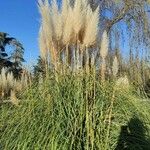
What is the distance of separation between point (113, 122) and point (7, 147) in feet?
3.85

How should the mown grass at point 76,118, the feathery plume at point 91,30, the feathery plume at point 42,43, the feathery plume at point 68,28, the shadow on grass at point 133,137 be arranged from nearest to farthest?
the mown grass at point 76,118
the shadow on grass at point 133,137
the feathery plume at point 91,30
the feathery plume at point 68,28
the feathery plume at point 42,43

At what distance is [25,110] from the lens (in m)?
6.18

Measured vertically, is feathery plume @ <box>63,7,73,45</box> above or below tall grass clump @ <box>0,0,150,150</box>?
above

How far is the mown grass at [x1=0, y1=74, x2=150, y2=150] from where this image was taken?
5664mm

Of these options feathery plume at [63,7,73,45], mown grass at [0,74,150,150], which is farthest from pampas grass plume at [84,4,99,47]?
mown grass at [0,74,150,150]

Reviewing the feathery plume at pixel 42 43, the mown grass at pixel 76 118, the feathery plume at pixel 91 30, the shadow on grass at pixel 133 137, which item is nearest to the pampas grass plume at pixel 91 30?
the feathery plume at pixel 91 30

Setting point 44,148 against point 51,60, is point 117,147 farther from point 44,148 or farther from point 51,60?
point 51,60

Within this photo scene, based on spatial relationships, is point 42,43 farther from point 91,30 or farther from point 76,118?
point 76,118

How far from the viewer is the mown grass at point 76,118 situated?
5664 mm

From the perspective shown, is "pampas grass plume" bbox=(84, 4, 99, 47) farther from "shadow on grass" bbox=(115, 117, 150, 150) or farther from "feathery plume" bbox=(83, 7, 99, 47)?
"shadow on grass" bbox=(115, 117, 150, 150)

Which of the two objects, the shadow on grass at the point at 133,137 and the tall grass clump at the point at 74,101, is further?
the shadow on grass at the point at 133,137

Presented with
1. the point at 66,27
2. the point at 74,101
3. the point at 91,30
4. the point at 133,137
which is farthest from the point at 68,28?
the point at 133,137

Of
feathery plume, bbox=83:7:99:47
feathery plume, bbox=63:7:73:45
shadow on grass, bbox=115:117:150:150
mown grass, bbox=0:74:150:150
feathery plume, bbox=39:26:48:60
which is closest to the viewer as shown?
mown grass, bbox=0:74:150:150

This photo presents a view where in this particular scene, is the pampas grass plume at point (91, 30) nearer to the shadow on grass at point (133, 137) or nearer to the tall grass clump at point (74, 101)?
the tall grass clump at point (74, 101)
